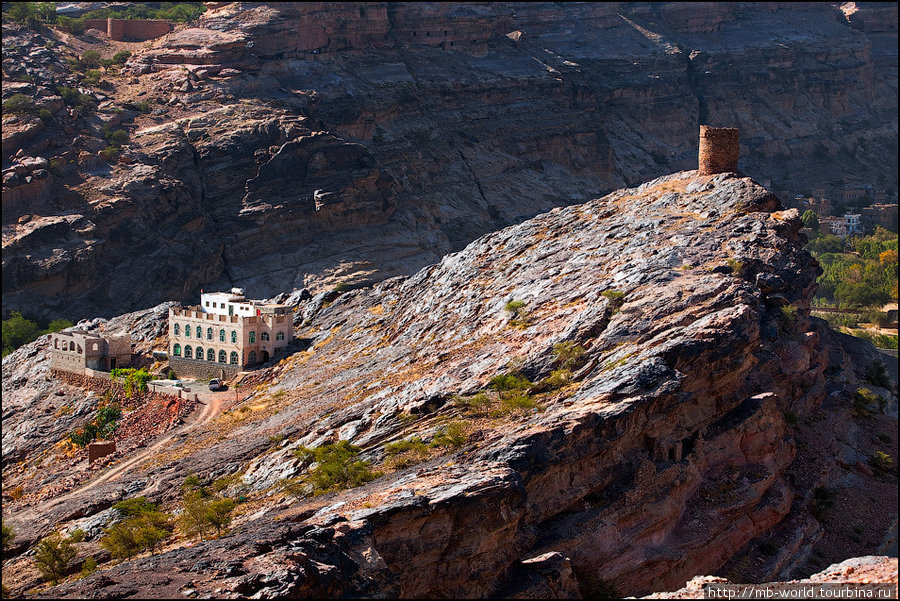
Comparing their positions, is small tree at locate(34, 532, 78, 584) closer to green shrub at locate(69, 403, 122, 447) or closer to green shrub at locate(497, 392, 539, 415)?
green shrub at locate(497, 392, 539, 415)

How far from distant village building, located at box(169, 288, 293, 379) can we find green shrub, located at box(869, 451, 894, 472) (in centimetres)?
2799

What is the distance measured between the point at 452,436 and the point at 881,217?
4622 inches

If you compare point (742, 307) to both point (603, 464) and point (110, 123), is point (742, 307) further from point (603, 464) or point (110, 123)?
point (110, 123)

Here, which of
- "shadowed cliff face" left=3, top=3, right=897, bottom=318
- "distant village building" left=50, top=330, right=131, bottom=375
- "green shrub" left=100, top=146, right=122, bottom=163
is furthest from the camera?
"green shrub" left=100, top=146, right=122, bottom=163

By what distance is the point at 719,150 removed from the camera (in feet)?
188

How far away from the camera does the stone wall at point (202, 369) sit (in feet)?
213

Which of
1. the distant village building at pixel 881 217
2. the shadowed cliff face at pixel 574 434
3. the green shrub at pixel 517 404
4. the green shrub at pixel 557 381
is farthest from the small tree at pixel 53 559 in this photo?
the distant village building at pixel 881 217

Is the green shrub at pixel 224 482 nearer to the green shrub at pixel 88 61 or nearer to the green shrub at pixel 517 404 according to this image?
the green shrub at pixel 517 404

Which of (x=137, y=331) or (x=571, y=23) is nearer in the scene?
(x=137, y=331)

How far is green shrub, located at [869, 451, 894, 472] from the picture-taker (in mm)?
49938

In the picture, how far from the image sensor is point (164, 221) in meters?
110

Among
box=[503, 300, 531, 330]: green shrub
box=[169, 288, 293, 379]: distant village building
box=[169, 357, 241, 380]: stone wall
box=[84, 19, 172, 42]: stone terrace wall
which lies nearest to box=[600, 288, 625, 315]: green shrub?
box=[503, 300, 531, 330]: green shrub

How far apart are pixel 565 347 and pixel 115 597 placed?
18.8m

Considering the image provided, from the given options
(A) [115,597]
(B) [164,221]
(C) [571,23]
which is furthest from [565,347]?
(C) [571,23]
